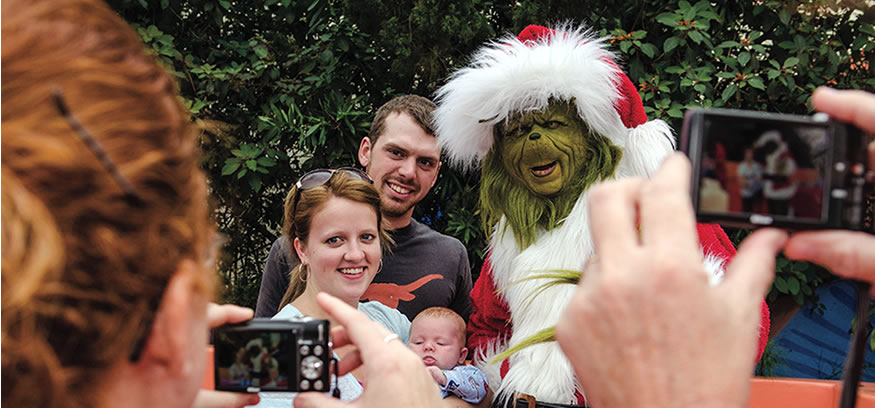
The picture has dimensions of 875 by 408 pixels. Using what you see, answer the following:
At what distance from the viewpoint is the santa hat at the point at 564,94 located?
2225 millimetres

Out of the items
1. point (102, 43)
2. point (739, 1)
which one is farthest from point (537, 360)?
point (739, 1)

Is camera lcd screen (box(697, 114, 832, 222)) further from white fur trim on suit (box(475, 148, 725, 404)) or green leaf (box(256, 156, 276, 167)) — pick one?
green leaf (box(256, 156, 276, 167))

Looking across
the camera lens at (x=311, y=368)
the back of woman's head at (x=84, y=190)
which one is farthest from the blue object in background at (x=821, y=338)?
the back of woman's head at (x=84, y=190)

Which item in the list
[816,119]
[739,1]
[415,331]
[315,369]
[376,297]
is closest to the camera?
[816,119]

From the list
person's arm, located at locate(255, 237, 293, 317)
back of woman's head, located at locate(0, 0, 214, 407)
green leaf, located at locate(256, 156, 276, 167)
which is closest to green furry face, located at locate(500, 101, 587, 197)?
person's arm, located at locate(255, 237, 293, 317)

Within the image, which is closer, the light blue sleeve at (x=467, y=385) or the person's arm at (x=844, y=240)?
the person's arm at (x=844, y=240)

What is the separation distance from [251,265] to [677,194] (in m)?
3.75

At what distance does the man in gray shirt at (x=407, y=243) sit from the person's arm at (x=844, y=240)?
2094 millimetres

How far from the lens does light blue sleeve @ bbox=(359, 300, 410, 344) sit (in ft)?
8.20

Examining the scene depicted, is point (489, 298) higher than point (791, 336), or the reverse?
point (489, 298)

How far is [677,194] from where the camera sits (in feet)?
2.38

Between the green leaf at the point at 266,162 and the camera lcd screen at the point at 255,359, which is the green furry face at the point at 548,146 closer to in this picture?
the camera lcd screen at the point at 255,359

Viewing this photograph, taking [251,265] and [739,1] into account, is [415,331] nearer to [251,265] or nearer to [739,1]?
[251,265]

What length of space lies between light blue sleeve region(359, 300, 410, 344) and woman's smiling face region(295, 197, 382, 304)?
22cm
